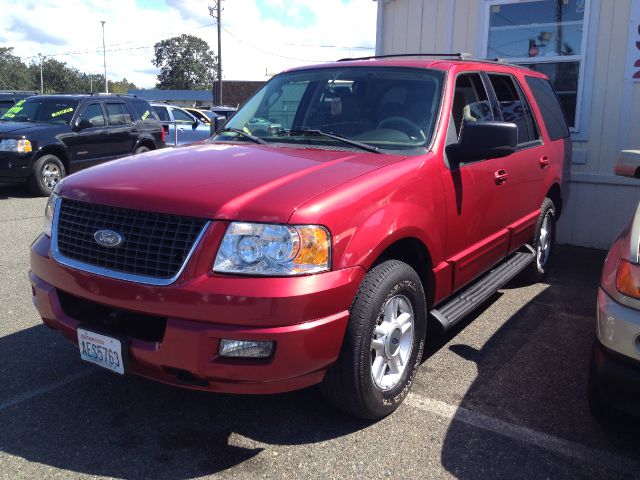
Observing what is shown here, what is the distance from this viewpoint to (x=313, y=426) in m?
3.23

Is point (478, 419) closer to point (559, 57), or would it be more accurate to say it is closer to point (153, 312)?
point (153, 312)

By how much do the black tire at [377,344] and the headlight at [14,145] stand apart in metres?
9.15

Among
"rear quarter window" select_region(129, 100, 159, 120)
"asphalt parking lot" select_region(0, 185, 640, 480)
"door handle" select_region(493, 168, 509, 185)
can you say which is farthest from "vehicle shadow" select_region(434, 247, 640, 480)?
"rear quarter window" select_region(129, 100, 159, 120)

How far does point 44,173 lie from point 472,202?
29.8ft

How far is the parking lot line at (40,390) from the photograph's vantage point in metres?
3.39

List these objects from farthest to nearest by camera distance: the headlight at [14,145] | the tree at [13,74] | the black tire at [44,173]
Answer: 1. the tree at [13,74]
2. the black tire at [44,173]
3. the headlight at [14,145]

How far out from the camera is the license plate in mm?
2846

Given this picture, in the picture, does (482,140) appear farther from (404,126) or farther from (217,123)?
(217,123)

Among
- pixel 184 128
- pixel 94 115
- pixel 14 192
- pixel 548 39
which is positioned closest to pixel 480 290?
pixel 548 39

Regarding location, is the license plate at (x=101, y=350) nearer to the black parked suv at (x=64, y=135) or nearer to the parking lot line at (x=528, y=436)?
the parking lot line at (x=528, y=436)

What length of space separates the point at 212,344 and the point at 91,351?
0.74m

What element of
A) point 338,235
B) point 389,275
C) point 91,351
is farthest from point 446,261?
point 91,351

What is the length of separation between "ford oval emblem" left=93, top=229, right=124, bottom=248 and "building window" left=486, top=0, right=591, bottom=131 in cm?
624

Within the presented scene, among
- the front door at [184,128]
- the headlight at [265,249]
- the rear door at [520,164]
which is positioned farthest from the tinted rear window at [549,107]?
the front door at [184,128]
